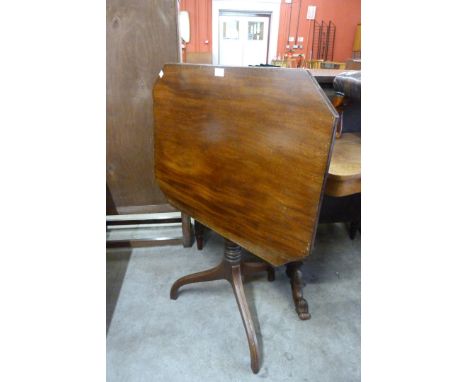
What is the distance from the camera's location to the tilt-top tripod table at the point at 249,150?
757 mm

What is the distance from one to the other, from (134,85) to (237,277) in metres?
1.06

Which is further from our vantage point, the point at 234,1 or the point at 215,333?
the point at 234,1

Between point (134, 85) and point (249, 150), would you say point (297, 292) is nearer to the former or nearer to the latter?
point (249, 150)

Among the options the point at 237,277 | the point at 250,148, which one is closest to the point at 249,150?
the point at 250,148

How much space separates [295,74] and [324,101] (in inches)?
3.9

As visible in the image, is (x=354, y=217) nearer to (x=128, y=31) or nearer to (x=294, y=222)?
(x=294, y=222)

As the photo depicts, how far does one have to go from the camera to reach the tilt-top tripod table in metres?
0.76

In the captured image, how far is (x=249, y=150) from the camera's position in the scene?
87 centimetres

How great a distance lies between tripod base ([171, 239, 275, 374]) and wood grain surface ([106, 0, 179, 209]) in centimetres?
57

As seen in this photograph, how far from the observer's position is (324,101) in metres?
0.72

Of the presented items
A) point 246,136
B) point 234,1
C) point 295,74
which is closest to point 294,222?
point 246,136

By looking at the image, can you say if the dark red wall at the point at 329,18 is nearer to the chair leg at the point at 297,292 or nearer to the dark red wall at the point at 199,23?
the dark red wall at the point at 199,23

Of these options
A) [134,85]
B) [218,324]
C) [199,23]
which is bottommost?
[218,324]
